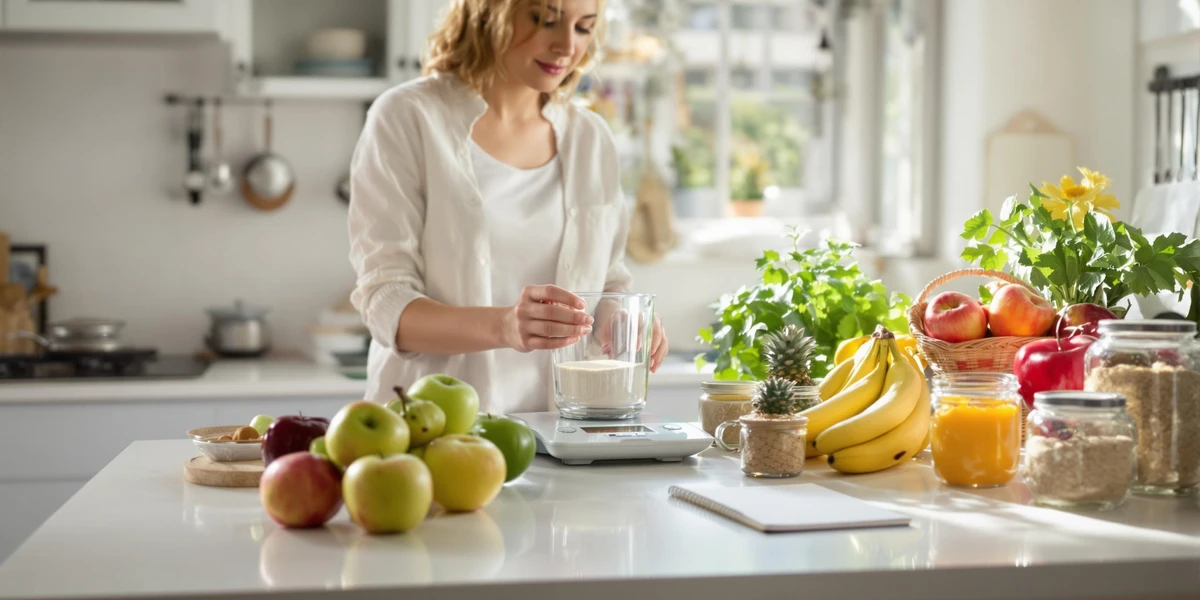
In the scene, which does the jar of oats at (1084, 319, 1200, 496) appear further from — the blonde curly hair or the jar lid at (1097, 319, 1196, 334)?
the blonde curly hair

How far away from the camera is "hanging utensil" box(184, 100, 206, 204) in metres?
3.38

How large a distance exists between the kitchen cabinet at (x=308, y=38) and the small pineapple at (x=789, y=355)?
6.44 ft

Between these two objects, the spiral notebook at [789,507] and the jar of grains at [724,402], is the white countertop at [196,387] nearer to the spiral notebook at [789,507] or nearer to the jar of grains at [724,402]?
the jar of grains at [724,402]

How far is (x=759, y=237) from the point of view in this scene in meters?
3.72

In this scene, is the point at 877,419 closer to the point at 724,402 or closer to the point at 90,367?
the point at 724,402

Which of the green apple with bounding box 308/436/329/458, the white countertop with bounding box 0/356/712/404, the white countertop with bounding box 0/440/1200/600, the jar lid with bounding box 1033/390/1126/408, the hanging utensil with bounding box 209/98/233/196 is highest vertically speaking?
the hanging utensil with bounding box 209/98/233/196

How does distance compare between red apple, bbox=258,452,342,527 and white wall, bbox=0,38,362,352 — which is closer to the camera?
red apple, bbox=258,452,342,527

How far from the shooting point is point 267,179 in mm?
3424

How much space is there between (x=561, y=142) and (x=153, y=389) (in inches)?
51.3

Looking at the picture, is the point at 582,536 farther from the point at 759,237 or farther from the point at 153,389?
the point at 759,237

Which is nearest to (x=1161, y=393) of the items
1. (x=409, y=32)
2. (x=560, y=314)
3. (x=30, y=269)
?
(x=560, y=314)

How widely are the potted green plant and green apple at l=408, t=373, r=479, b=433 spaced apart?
2708mm

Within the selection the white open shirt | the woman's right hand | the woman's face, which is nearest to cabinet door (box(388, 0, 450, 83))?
the white open shirt

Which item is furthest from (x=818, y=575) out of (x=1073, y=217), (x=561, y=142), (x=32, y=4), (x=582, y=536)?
(x=32, y=4)
